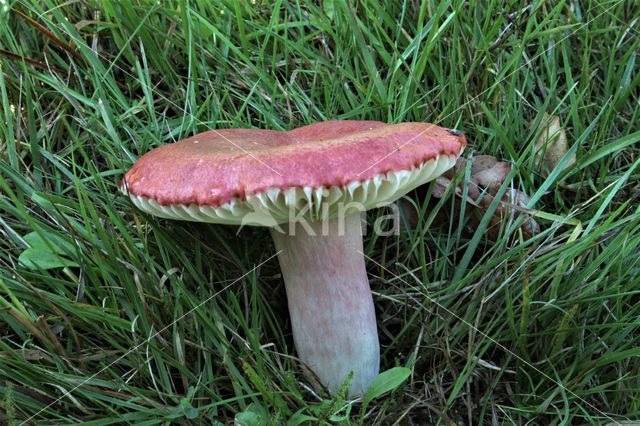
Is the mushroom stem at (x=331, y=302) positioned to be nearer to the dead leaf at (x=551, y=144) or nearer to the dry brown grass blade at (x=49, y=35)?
the dead leaf at (x=551, y=144)

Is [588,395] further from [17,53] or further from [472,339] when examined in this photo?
[17,53]

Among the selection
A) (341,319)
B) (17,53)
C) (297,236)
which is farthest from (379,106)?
(17,53)

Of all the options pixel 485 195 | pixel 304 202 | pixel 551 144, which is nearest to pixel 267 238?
pixel 304 202

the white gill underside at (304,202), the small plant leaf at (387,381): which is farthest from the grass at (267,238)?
the white gill underside at (304,202)

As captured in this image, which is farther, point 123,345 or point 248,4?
point 248,4

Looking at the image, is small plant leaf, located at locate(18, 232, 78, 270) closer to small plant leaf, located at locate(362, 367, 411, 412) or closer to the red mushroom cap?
the red mushroom cap

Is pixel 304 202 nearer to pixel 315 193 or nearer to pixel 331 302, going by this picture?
pixel 315 193
